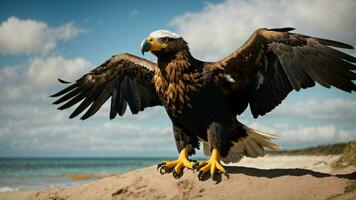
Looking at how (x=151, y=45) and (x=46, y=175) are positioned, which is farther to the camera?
(x=46, y=175)

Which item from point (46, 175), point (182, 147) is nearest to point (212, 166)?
point (182, 147)

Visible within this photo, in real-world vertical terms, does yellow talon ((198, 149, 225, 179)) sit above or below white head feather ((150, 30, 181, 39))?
below

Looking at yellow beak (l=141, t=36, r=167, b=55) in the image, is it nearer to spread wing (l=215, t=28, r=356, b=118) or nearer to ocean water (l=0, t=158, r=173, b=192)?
spread wing (l=215, t=28, r=356, b=118)

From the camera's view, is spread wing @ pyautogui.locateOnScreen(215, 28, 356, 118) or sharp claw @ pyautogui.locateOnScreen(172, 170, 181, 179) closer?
spread wing @ pyautogui.locateOnScreen(215, 28, 356, 118)

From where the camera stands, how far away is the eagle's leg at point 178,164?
A: 5660 millimetres

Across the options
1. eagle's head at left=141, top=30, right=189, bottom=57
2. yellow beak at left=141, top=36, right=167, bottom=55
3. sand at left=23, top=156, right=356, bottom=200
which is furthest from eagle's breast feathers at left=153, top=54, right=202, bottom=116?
sand at left=23, top=156, right=356, bottom=200

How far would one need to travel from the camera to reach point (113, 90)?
702 cm

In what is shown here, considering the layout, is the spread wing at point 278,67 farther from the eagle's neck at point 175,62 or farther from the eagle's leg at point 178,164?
the eagle's leg at point 178,164

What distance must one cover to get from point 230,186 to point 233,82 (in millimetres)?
1536

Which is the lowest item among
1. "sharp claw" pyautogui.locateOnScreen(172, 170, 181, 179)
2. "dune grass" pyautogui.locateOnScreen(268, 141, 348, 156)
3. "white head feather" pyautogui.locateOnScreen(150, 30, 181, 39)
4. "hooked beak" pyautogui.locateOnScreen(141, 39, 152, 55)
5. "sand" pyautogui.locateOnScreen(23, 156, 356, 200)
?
"sand" pyautogui.locateOnScreen(23, 156, 356, 200)

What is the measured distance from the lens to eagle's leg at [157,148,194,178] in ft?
18.6

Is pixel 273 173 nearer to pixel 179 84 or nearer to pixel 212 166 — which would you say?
pixel 212 166

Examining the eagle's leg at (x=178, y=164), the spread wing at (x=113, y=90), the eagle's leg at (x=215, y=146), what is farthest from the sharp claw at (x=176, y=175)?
the spread wing at (x=113, y=90)

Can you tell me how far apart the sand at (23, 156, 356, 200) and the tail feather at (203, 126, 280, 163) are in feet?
2.00
